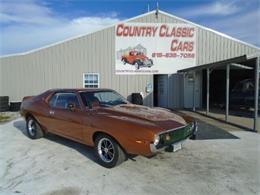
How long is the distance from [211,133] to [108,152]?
4113 millimetres

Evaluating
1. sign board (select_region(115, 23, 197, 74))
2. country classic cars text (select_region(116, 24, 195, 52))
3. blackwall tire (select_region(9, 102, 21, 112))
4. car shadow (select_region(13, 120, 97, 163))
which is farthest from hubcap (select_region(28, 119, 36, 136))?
country classic cars text (select_region(116, 24, 195, 52))

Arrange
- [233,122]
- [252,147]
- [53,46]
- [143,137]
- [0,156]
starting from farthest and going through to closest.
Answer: [53,46]
[233,122]
[252,147]
[0,156]
[143,137]

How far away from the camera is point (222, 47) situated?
1458 centimetres

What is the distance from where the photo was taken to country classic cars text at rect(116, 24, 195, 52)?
1377cm

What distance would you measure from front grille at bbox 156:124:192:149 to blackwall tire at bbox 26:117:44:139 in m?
3.97

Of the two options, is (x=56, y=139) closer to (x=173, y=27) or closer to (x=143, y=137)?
(x=143, y=137)

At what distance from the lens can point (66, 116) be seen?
5387 millimetres

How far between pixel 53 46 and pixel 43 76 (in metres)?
1.82

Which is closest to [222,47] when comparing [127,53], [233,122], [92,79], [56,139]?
[127,53]

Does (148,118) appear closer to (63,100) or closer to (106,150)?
(106,150)

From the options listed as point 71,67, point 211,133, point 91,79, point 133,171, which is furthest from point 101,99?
point 71,67

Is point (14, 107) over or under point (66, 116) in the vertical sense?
under

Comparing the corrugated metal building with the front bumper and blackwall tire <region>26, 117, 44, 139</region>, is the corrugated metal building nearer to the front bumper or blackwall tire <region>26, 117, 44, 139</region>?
blackwall tire <region>26, 117, 44, 139</region>

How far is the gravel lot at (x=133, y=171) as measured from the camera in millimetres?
3680
